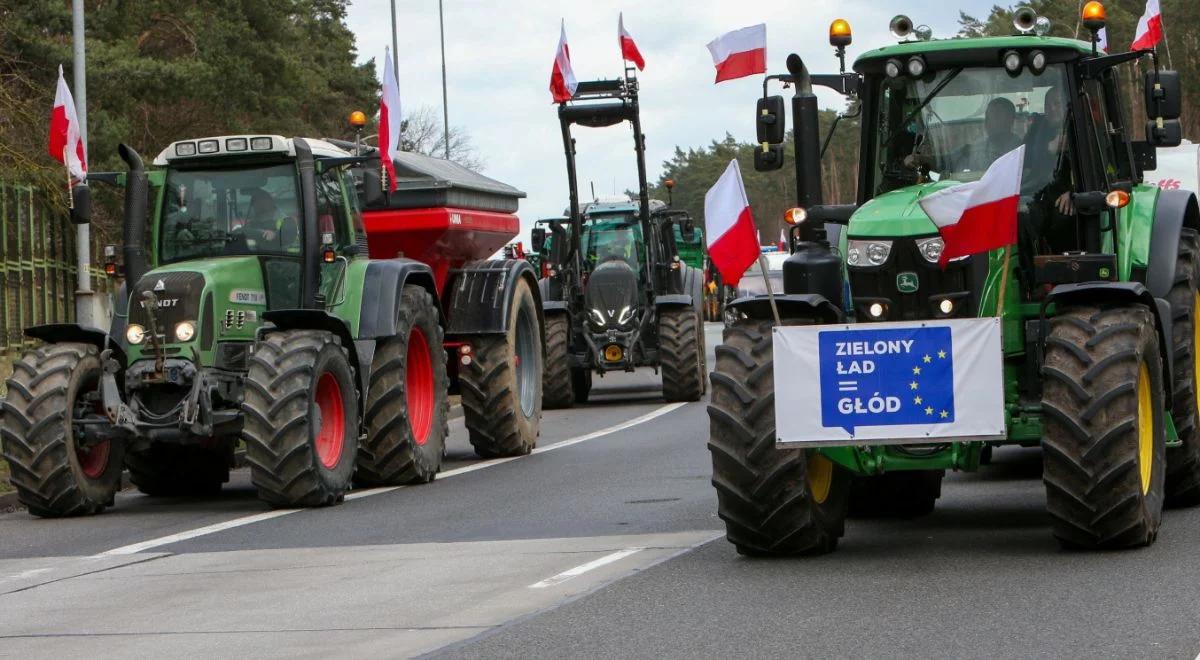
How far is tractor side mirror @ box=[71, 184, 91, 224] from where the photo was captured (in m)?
15.6

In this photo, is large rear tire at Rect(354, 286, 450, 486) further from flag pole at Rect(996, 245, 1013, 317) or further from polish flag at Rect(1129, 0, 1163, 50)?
flag pole at Rect(996, 245, 1013, 317)

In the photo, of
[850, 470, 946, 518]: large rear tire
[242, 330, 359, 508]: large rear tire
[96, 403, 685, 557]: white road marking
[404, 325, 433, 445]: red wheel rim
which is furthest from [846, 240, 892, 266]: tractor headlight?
[404, 325, 433, 445]: red wheel rim

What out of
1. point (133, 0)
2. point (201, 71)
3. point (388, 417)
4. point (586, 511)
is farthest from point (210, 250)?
point (133, 0)

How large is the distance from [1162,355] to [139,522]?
735 centimetres

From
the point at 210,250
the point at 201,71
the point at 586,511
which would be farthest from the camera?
the point at 201,71

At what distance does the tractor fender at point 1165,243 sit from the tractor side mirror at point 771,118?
248 centimetres

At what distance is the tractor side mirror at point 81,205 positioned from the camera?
1557 cm

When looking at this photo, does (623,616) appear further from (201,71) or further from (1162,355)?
(201,71)

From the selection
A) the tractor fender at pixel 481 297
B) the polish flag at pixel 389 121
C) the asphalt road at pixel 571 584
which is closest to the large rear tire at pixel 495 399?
the tractor fender at pixel 481 297

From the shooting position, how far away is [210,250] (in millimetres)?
16141

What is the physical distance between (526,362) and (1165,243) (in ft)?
32.8

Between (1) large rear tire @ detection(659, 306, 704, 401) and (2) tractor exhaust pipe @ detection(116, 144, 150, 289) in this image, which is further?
(1) large rear tire @ detection(659, 306, 704, 401)

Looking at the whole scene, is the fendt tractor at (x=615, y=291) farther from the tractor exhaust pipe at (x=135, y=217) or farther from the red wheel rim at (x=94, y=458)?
the red wheel rim at (x=94, y=458)

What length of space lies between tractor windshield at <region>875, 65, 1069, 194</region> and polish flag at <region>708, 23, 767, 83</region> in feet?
4.72
